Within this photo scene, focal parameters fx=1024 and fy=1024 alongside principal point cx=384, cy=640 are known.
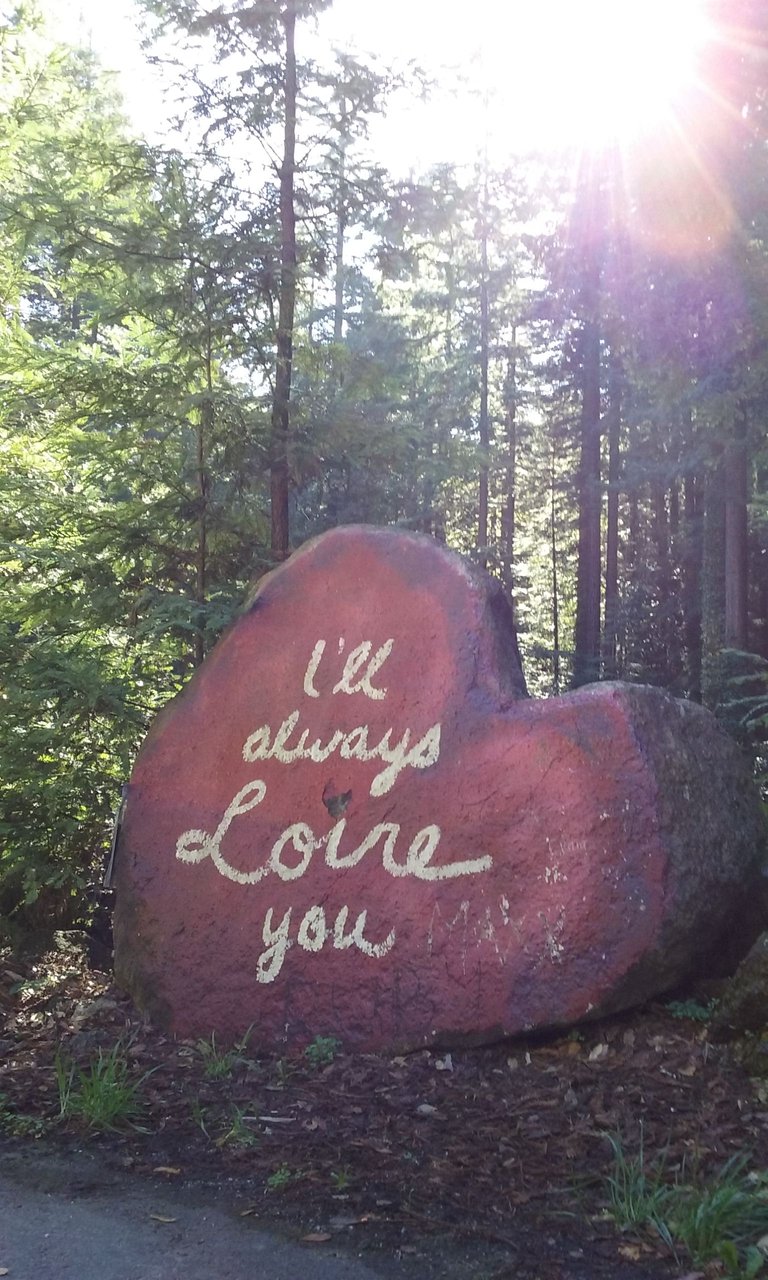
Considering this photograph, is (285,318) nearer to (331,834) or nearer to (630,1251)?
(331,834)

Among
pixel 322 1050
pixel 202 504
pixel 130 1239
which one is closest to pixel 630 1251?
pixel 130 1239

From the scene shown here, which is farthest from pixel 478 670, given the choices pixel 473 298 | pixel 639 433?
pixel 473 298

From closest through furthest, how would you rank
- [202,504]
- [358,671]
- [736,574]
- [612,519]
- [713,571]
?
[358,671] < [202,504] < [736,574] < [713,571] < [612,519]

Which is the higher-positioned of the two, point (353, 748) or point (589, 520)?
point (589, 520)

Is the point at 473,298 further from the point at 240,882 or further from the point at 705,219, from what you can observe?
the point at 240,882

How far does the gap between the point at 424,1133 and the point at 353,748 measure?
1.88 m

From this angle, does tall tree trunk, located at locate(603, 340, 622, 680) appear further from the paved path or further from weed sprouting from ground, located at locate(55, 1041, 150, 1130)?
the paved path

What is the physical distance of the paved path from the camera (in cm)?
305

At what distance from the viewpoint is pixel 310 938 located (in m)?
4.96

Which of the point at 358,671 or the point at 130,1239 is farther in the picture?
the point at 358,671

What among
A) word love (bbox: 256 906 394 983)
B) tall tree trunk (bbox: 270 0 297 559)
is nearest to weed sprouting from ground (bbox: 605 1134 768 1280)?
word love (bbox: 256 906 394 983)

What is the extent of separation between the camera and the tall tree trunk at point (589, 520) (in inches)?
696

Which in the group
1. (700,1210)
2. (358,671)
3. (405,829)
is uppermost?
(358,671)

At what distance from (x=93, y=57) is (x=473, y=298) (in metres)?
9.27
